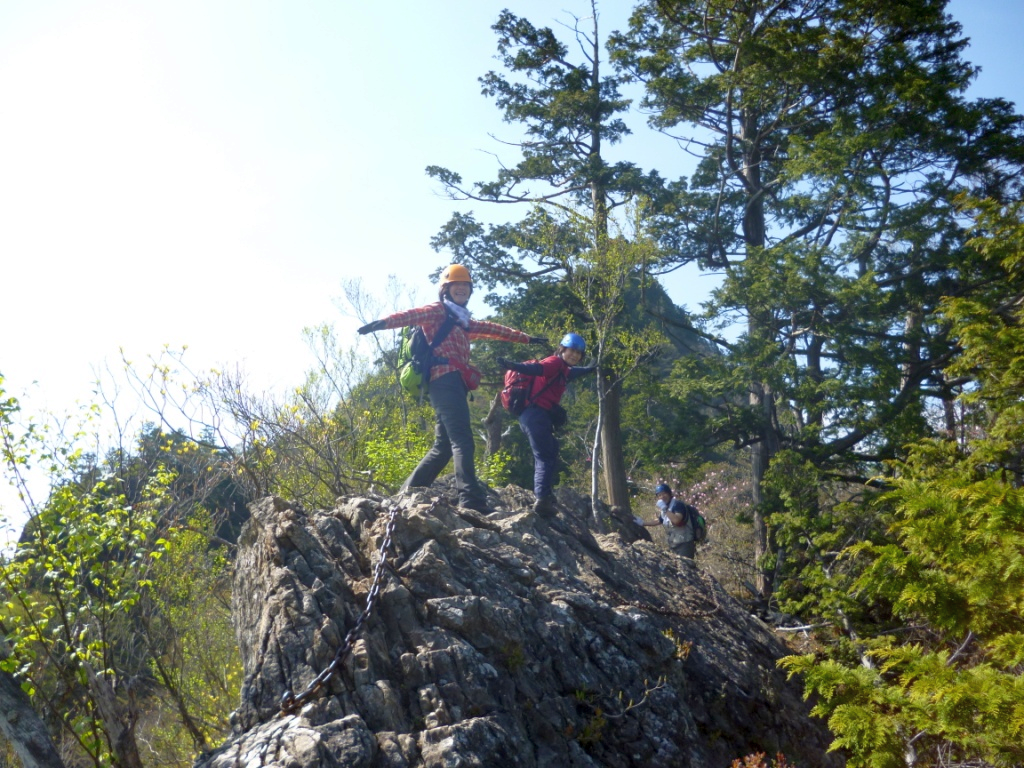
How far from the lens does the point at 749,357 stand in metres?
13.8

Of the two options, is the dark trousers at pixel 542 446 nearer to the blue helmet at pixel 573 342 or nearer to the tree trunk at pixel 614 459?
the blue helmet at pixel 573 342

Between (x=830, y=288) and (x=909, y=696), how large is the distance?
972 cm

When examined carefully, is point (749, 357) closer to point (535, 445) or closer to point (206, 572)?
point (535, 445)

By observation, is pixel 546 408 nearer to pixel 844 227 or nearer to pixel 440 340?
pixel 440 340

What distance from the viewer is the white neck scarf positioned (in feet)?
24.7

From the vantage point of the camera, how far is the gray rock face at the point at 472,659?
448 centimetres

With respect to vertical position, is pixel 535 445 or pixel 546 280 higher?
pixel 546 280

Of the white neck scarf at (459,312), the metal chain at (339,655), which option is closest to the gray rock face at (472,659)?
the metal chain at (339,655)

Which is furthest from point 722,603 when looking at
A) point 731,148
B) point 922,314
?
point 731,148

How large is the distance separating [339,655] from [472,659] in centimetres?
78

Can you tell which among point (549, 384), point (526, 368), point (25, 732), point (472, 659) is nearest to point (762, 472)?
point (549, 384)

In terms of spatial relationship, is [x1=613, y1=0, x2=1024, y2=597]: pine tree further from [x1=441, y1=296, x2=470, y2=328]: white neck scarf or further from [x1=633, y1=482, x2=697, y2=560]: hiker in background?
[x1=441, y1=296, x2=470, y2=328]: white neck scarf

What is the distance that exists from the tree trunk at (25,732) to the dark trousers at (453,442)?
10.6ft

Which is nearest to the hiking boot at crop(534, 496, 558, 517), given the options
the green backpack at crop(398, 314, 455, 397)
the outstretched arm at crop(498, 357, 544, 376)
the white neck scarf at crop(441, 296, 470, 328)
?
the outstretched arm at crop(498, 357, 544, 376)
